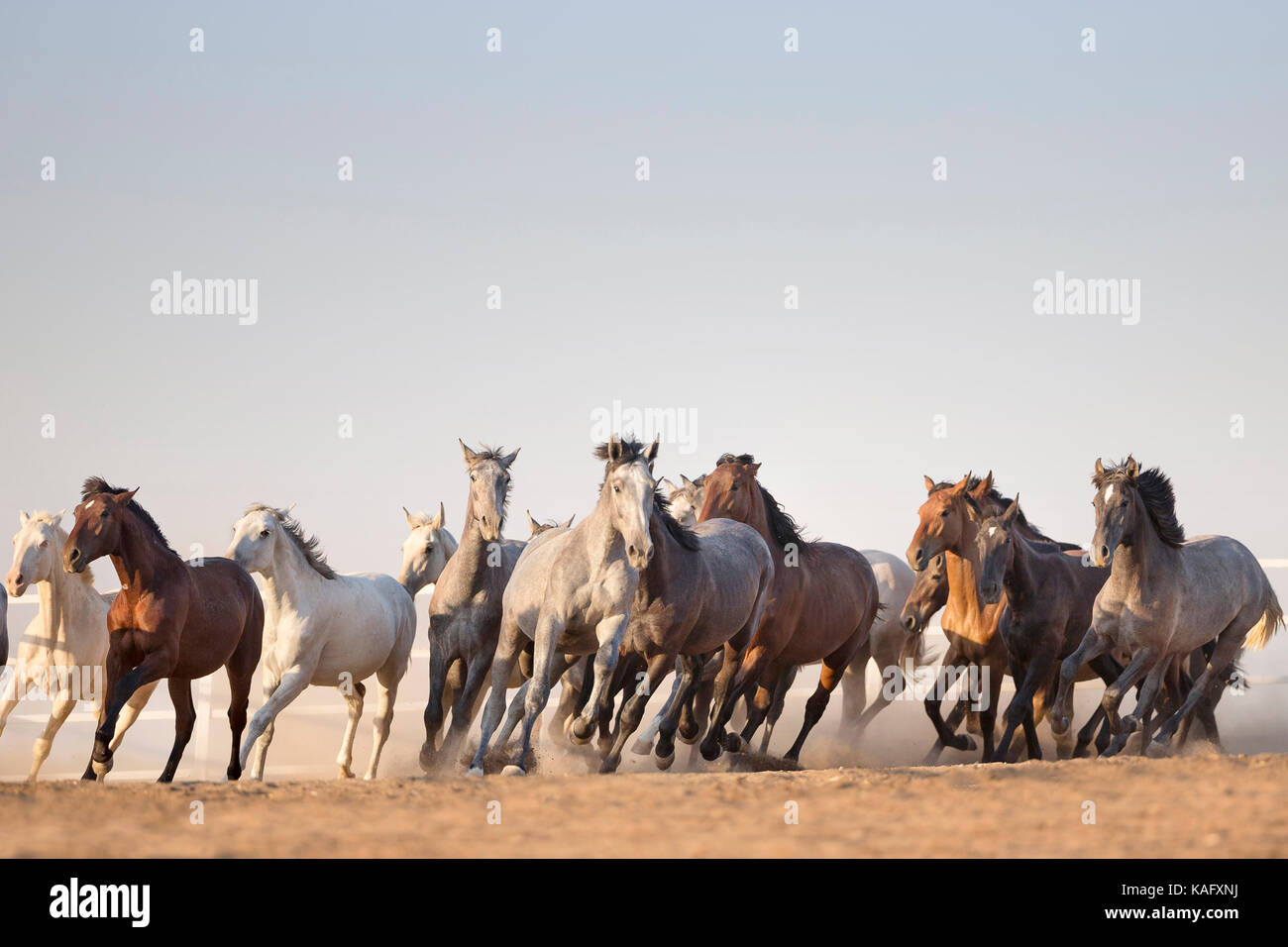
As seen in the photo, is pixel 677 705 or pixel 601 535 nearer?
pixel 601 535

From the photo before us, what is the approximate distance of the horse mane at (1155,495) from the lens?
9179 millimetres

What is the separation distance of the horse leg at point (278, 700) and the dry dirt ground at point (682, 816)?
211 centimetres

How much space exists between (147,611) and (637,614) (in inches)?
120

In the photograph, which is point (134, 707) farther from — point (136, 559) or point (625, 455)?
→ point (625, 455)

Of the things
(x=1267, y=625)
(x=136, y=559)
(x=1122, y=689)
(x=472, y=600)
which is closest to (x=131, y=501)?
(x=136, y=559)

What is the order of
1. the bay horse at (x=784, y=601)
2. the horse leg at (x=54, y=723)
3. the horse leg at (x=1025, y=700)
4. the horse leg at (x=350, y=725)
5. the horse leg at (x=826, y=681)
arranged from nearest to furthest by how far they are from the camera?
1. the horse leg at (x=1025, y=700)
2. the bay horse at (x=784, y=601)
3. the horse leg at (x=54, y=723)
4. the horse leg at (x=350, y=725)
5. the horse leg at (x=826, y=681)

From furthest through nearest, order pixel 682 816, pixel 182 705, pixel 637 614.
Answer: pixel 182 705 < pixel 637 614 < pixel 682 816

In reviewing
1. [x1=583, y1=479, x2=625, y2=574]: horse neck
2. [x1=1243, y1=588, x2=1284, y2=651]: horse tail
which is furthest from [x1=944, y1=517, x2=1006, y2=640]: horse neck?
[x1=583, y1=479, x2=625, y2=574]: horse neck

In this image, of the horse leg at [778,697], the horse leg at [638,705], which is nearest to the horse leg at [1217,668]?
the horse leg at [778,697]

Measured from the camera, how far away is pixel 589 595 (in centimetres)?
745

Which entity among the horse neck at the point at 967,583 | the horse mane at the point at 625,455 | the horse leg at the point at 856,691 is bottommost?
the horse leg at the point at 856,691

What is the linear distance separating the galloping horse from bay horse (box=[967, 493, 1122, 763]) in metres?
3.42

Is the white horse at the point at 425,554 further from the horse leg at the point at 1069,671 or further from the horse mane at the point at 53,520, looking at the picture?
the horse leg at the point at 1069,671
